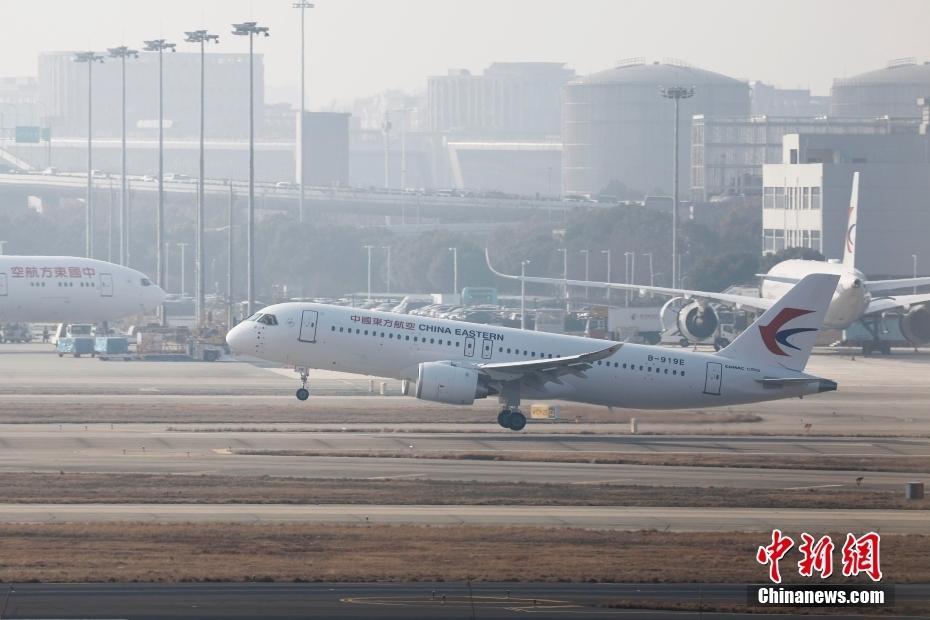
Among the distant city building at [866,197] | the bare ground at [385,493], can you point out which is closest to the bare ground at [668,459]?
the bare ground at [385,493]

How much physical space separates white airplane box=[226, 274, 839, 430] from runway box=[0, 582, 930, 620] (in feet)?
90.1

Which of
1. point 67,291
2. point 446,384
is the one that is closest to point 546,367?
point 446,384

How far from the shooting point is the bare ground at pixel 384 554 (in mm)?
33500

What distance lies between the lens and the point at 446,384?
58375mm

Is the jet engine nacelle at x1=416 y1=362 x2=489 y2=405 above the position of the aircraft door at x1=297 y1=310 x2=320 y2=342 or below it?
below

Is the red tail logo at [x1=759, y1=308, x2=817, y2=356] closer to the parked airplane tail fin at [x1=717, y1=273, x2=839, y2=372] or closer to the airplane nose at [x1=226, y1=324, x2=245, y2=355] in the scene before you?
the parked airplane tail fin at [x1=717, y1=273, x2=839, y2=372]

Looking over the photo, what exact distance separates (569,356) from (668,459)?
7.94 meters

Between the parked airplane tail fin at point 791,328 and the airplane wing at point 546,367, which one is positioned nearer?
the airplane wing at point 546,367

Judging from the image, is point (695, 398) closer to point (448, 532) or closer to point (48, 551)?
point (448, 532)

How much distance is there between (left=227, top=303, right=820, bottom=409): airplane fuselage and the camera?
6041 cm

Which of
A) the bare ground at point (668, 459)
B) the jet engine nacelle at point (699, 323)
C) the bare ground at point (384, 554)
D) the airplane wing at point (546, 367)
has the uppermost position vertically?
the airplane wing at point (546, 367)

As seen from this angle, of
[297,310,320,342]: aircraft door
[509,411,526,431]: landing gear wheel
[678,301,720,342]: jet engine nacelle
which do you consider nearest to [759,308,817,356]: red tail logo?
[509,411,526,431]: landing gear wheel

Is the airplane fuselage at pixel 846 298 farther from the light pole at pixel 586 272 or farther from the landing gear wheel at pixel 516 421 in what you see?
the light pole at pixel 586 272

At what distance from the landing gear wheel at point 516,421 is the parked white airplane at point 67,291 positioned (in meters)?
51.8
